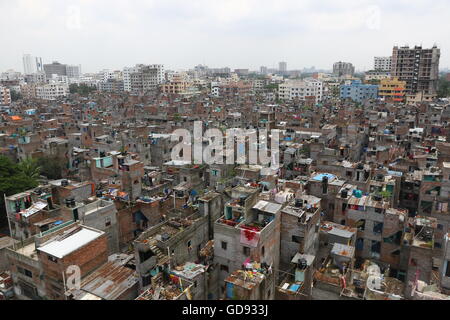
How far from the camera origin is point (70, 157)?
4669cm

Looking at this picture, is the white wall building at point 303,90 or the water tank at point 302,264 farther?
the white wall building at point 303,90

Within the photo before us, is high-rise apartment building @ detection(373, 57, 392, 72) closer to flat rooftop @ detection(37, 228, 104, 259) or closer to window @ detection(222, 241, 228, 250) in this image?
window @ detection(222, 241, 228, 250)

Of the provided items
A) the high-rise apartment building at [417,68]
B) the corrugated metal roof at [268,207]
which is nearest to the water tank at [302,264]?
the corrugated metal roof at [268,207]

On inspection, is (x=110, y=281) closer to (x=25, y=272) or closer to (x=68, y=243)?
(x=68, y=243)

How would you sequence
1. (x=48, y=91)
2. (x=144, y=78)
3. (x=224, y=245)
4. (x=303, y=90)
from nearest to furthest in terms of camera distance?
(x=224, y=245) → (x=303, y=90) → (x=48, y=91) → (x=144, y=78)

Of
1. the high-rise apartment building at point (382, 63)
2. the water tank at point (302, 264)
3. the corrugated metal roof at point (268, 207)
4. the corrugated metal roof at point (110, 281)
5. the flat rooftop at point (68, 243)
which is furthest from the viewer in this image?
the high-rise apartment building at point (382, 63)

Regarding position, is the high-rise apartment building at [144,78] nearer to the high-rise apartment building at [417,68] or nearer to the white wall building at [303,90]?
the white wall building at [303,90]

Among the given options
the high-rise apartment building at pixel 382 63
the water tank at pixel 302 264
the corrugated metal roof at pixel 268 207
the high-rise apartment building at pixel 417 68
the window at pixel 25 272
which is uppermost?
the high-rise apartment building at pixel 382 63

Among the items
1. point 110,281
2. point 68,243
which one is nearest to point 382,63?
point 110,281

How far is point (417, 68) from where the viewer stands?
359 feet

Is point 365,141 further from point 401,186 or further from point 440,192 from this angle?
point 440,192

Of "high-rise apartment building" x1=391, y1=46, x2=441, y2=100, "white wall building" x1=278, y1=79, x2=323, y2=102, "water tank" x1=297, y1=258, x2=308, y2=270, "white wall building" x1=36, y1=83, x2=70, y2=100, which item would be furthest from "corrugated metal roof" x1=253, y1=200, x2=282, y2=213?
"white wall building" x1=36, y1=83, x2=70, y2=100

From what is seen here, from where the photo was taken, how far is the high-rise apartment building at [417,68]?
10638 cm
